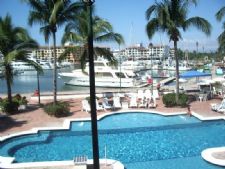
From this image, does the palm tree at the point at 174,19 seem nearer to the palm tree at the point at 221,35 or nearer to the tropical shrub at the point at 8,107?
the palm tree at the point at 221,35

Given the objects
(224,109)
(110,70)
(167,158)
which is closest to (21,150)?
(167,158)

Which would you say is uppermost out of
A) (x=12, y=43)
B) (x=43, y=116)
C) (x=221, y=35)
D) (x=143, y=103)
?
(x=221, y=35)

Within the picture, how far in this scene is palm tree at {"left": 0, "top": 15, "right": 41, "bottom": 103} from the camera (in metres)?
18.3

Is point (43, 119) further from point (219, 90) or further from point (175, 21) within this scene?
point (219, 90)

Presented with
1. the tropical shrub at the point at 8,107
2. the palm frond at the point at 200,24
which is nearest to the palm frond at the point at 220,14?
the palm frond at the point at 200,24

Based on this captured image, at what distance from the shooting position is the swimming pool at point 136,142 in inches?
448

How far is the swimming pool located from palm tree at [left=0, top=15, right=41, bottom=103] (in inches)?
211

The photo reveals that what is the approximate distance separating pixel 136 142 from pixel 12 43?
33.5 ft

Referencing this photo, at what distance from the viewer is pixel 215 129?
15453 millimetres

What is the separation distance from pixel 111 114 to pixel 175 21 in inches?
285

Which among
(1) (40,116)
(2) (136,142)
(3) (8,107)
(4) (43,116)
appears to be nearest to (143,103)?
(4) (43,116)

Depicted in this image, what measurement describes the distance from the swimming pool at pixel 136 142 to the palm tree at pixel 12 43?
17.6ft

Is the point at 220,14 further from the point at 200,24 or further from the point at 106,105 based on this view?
the point at 106,105

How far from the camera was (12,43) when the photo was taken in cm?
1866
